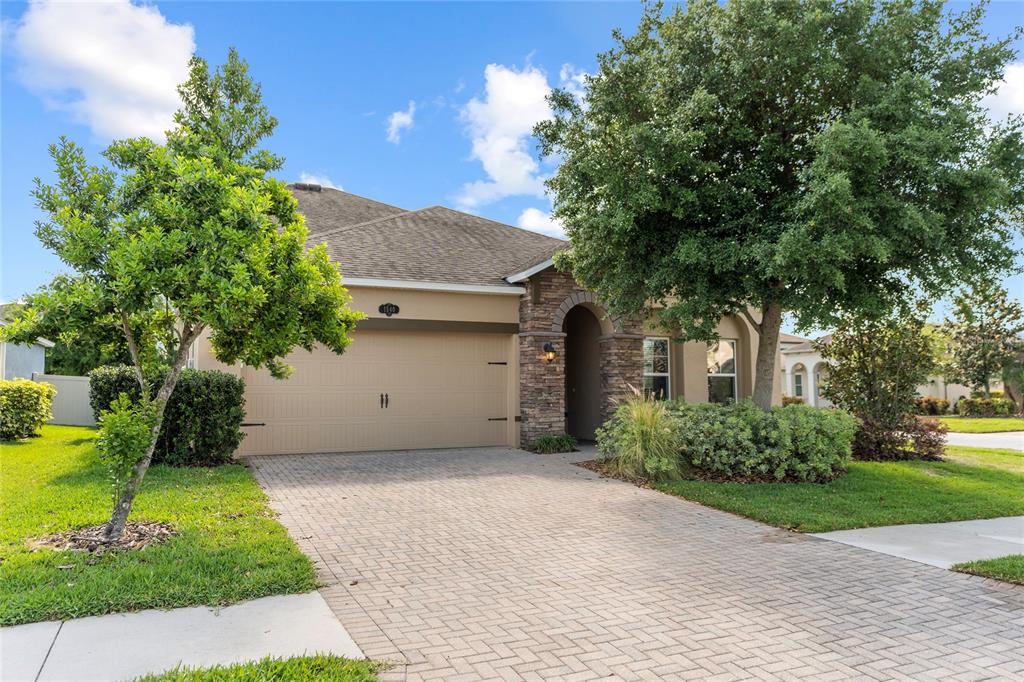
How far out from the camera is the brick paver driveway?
12.5 ft

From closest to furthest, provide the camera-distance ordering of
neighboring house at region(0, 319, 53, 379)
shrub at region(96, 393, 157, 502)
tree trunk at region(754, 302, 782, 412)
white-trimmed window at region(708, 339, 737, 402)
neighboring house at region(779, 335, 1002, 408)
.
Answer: shrub at region(96, 393, 157, 502), tree trunk at region(754, 302, 782, 412), white-trimmed window at region(708, 339, 737, 402), neighboring house at region(0, 319, 53, 379), neighboring house at region(779, 335, 1002, 408)

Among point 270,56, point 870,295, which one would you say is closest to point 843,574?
point 870,295

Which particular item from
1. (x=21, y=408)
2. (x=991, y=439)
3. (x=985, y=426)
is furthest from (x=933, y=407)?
(x=21, y=408)

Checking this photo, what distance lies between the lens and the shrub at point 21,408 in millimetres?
14055

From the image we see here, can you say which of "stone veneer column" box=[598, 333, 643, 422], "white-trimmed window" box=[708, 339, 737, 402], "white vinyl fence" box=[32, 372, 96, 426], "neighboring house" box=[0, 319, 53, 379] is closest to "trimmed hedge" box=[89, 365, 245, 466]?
"stone veneer column" box=[598, 333, 643, 422]

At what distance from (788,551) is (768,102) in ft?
23.6

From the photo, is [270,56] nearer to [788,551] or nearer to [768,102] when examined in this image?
[768,102]

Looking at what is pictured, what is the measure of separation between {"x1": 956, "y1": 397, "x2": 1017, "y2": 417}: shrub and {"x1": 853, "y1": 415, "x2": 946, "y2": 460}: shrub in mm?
18340

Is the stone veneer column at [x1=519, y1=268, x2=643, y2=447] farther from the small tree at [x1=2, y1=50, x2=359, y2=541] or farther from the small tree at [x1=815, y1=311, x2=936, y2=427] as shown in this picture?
the small tree at [x1=2, y1=50, x2=359, y2=541]

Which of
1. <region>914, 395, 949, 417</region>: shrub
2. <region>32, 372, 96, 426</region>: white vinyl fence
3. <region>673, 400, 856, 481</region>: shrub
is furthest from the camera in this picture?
<region>914, 395, 949, 417</region>: shrub

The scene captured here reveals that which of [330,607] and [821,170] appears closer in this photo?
[330,607]

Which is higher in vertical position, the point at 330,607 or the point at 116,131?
the point at 116,131

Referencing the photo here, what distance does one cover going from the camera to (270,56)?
9.89 m

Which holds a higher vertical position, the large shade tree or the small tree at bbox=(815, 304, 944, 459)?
the large shade tree
